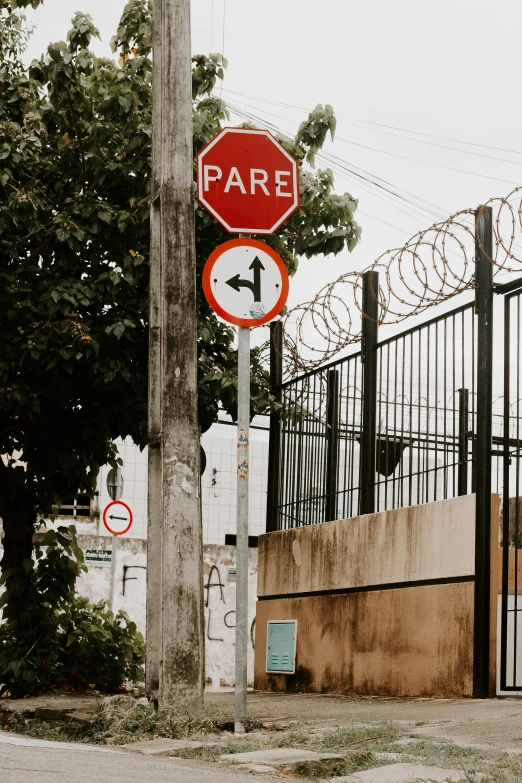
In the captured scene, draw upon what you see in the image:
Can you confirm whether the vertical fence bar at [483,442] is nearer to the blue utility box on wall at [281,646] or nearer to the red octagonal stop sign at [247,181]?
the red octagonal stop sign at [247,181]

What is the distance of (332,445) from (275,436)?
1.46 m

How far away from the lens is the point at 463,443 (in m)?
9.04

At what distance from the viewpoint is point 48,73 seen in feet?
34.7

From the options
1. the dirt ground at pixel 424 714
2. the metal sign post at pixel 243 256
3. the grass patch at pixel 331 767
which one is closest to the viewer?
the grass patch at pixel 331 767

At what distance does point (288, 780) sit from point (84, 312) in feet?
20.4

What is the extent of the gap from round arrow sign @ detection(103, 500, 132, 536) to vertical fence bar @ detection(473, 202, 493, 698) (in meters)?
8.40

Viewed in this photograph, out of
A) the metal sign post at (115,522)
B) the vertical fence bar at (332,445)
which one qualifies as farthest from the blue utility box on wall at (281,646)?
the metal sign post at (115,522)

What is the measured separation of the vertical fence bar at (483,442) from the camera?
804cm

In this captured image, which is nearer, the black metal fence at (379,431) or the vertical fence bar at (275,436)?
the black metal fence at (379,431)

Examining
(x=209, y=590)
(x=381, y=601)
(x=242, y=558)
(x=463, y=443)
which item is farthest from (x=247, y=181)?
(x=209, y=590)

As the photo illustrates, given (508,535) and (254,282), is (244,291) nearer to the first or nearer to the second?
(254,282)

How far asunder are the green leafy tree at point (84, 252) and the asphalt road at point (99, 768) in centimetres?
456

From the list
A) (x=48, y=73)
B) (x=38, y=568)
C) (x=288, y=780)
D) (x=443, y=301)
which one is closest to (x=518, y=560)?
(x=443, y=301)

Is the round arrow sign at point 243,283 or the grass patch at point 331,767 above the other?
the round arrow sign at point 243,283
